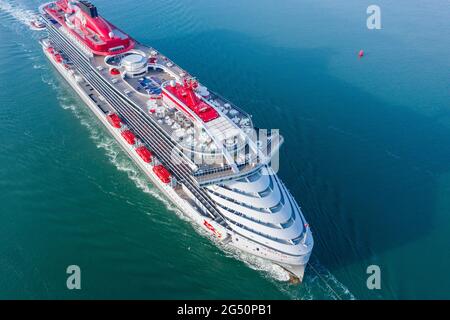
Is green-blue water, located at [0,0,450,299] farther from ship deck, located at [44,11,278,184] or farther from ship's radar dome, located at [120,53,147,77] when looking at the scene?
ship's radar dome, located at [120,53,147,77]

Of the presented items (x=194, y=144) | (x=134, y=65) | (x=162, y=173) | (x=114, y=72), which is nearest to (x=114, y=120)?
(x=114, y=72)

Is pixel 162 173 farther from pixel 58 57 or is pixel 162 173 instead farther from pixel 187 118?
pixel 58 57

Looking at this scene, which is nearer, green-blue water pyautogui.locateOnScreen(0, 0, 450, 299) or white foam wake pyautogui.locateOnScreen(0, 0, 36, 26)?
green-blue water pyautogui.locateOnScreen(0, 0, 450, 299)

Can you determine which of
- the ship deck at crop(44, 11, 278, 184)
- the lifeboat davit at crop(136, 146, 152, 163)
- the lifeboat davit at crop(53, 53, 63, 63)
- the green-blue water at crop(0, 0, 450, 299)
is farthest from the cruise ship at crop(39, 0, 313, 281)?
the lifeboat davit at crop(53, 53, 63, 63)

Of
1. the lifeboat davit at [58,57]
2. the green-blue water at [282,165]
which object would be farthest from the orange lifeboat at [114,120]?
the lifeboat davit at [58,57]
